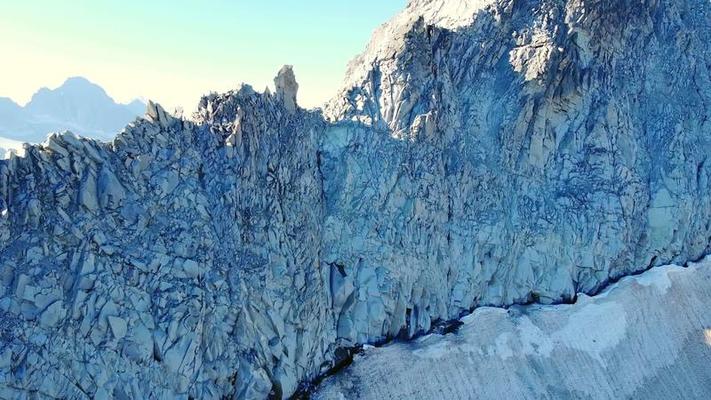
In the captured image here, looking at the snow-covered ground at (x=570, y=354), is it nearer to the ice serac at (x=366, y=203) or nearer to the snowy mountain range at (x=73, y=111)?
the ice serac at (x=366, y=203)

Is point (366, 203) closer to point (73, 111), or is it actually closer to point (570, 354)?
point (570, 354)

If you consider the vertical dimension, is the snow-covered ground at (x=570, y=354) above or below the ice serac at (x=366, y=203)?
below

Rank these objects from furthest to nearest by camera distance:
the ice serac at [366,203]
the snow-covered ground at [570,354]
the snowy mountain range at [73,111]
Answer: the snowy mountain range at [73,111]
the snow-covered ground at [570,354]
the ice serac at [366,203]

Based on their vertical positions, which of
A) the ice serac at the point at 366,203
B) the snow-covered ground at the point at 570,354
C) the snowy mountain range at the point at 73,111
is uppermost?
the snowy mountain range at the point at 73,111

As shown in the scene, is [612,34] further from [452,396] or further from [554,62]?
[452,396]

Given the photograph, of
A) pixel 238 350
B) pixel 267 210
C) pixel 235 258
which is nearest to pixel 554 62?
pixel 267 210

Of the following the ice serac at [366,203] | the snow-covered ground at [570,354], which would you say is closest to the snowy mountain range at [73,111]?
the ice serac at [366,203]

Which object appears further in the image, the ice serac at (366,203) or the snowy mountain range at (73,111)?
the snowy mountain range at (73,111)
